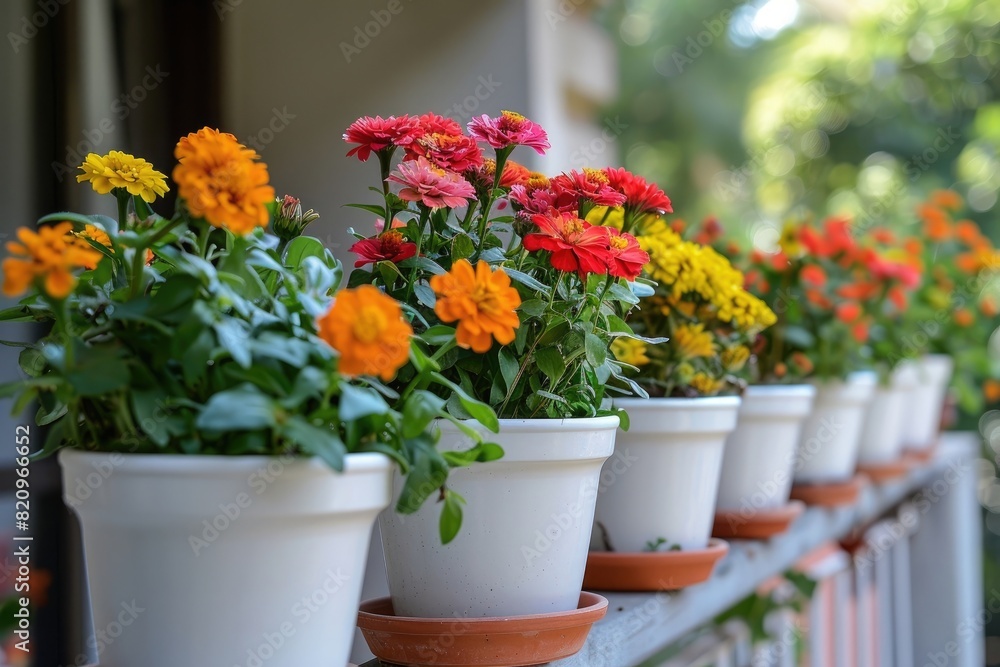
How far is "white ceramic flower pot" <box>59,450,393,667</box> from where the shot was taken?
0.47 metres

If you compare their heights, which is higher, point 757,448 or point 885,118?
point 885,118

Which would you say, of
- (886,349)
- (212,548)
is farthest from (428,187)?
(886,349)

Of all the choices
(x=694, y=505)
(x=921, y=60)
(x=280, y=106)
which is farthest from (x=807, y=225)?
(x=921, y=60)

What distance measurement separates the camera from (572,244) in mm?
608

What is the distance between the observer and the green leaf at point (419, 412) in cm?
50

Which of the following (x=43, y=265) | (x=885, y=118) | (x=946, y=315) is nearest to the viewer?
(x=43, y=265)

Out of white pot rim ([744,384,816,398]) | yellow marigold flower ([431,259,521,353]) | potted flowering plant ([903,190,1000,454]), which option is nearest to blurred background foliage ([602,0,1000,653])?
potted flowering plant ([903,190,1000,454])

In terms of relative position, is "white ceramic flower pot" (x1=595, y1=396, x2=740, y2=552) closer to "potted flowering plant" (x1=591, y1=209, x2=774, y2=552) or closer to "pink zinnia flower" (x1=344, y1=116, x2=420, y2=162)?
"potted flowering plant" (x1=591, y1=209, x2=774, y2=552)

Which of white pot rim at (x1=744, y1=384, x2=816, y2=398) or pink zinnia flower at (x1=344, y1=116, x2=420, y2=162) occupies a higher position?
pink zinnia flower at (x1=344, y1=116, x2=420, y2=162)

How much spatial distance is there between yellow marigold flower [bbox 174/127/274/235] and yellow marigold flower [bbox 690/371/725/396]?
585 mm

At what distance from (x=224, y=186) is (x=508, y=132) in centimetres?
24

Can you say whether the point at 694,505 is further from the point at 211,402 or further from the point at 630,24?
the point at 630,24

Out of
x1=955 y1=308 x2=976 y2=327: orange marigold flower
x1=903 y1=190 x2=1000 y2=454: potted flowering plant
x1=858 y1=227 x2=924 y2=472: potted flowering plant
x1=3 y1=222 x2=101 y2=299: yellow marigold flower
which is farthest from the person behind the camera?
x1=955 y1=308 x2=976 y2=327: orange marigold flower

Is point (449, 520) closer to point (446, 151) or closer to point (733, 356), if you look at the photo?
point (446, 151)
